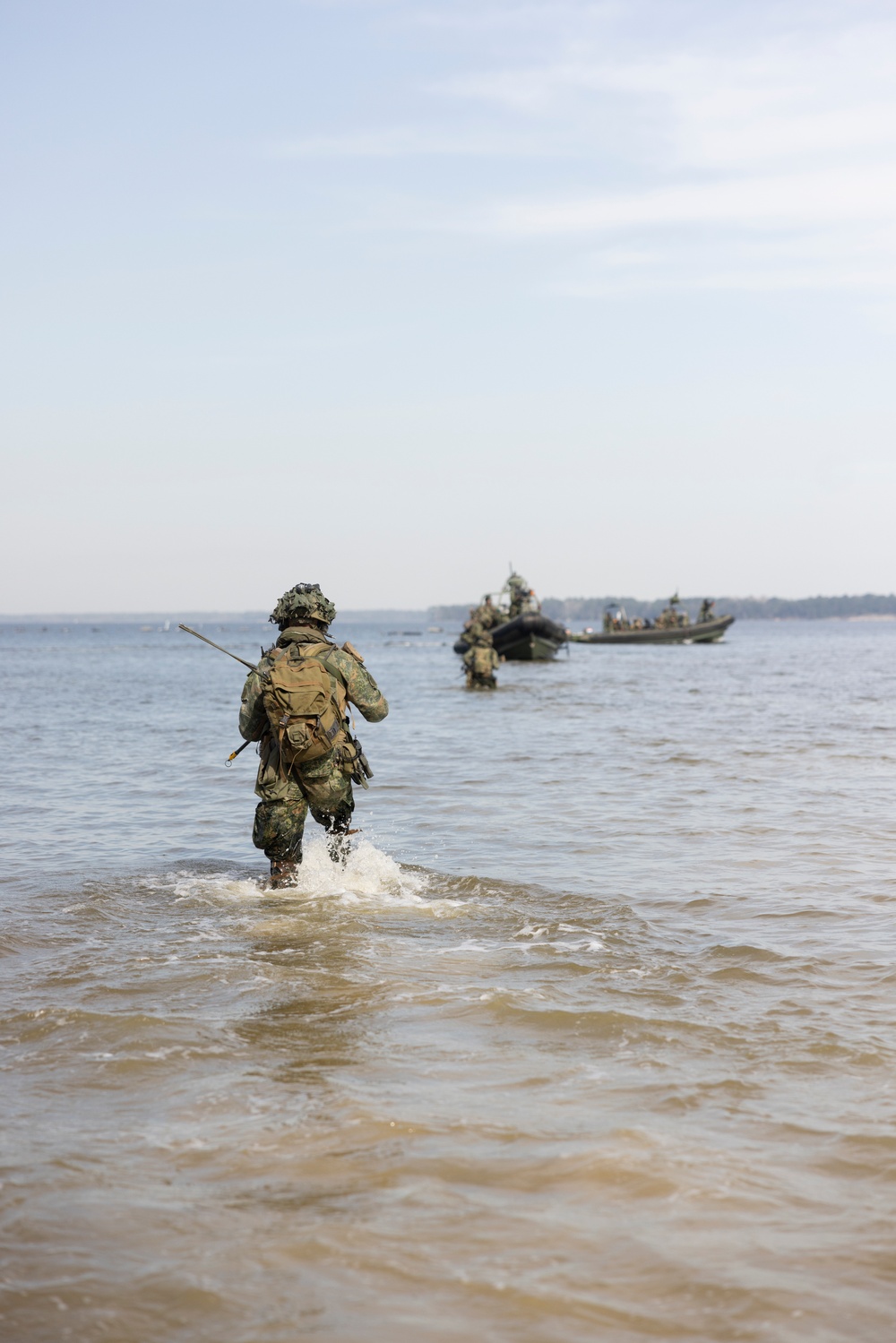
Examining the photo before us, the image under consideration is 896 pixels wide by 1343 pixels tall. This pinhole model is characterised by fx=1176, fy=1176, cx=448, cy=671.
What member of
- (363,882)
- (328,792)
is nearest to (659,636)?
(363,882)

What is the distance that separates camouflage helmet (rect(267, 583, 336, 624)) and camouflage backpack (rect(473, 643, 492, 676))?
904 inches

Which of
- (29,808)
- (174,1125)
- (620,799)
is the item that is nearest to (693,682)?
(620,799)

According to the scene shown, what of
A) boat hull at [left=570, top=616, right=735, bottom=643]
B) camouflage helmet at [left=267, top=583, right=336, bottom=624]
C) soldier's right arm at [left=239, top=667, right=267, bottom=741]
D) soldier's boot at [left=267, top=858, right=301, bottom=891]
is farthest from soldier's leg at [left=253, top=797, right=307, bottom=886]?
boat hull at [left=570, top=616, right=735, bottom=643]

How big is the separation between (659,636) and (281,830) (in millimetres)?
64391

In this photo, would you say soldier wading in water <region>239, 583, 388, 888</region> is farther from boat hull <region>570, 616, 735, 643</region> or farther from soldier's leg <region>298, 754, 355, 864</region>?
boat hull <region>570, 616, 735, 643</region>

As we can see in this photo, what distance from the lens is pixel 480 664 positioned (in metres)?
30.1

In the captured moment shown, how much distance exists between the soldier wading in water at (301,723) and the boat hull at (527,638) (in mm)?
37436

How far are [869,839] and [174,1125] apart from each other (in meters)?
6.62

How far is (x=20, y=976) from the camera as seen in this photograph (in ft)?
17.8

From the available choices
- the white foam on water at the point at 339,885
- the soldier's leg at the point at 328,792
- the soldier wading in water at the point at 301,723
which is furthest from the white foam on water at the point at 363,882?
the soldier's leg at the point at 328,792

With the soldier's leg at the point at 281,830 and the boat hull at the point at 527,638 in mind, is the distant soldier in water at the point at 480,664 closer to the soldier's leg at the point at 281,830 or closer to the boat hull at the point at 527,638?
the boat hull at the point at 527,638

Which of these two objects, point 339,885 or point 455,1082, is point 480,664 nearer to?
point 339,885

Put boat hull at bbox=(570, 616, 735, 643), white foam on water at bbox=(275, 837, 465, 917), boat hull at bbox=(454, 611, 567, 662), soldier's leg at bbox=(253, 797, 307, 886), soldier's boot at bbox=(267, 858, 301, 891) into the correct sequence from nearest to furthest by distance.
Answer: soldier's leg at bbox=(253, 797, 307, 886)
white foam on water at bbox=(275, 837, 465, 917)
soldier's boot at bbox=(267, 858, 301, 891)
boat hull at bbox=(454, 611, 567, 662)
boat hull at bbox=(570, 616, 735, 643)

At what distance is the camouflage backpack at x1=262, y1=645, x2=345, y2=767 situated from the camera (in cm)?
677
